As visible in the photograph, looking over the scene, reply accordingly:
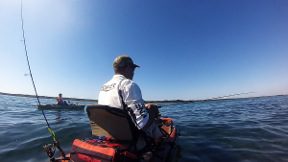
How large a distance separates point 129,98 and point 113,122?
539 millimetres

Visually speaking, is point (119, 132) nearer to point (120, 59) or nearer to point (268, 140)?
point (120, 59)

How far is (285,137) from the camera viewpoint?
7738mm

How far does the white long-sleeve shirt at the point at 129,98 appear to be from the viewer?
316 centimetres

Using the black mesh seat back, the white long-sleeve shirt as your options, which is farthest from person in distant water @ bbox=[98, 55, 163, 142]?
the black mesh seat back

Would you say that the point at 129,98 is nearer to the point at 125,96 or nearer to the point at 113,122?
the point at 125,96

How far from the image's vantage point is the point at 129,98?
3.20 meters

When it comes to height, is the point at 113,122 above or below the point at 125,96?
below

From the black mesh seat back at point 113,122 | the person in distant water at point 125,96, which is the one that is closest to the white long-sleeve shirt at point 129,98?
the person in distant water at point 125,96

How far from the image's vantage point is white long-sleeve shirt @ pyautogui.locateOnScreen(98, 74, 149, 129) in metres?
3.16

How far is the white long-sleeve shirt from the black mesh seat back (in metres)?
0.18

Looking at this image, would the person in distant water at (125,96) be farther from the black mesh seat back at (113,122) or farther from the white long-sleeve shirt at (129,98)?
the black mesh seat back at (113,122)

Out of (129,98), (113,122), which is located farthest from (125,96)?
(113,122)

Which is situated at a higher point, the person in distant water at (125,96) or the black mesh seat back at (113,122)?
the person in distant water at (125,96)

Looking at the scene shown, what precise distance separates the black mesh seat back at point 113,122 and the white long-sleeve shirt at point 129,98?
0.59 ft
